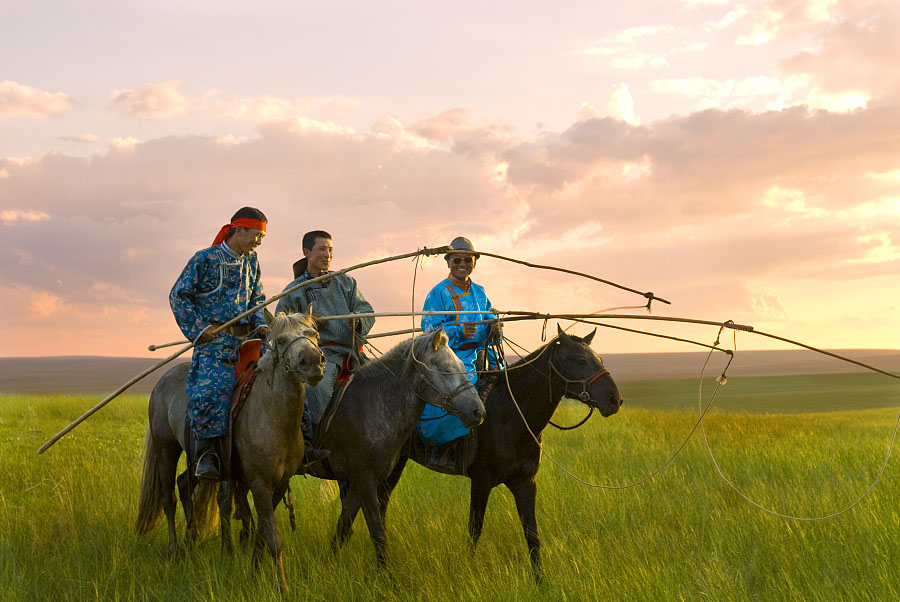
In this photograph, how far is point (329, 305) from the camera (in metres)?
7.02

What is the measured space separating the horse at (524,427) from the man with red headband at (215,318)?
5.63ft

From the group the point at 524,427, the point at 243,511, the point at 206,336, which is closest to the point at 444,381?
the point at 524,427

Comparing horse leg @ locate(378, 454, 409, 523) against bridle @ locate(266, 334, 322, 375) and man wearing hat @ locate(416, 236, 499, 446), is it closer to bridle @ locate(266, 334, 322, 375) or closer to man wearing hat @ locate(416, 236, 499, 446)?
man wearing hat @ locate(416, 236, 499, 446)

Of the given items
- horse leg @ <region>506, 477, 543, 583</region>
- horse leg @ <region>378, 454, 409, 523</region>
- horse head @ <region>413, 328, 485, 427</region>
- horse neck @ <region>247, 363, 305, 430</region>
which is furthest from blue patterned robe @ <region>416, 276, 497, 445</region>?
horse neck @ <region>247, 363, 305, 430</region>

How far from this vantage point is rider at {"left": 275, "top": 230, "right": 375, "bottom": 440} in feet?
22.2

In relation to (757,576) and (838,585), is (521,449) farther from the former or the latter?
(838,585)

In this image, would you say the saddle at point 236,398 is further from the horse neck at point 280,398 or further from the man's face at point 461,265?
the man's face at point 461,265

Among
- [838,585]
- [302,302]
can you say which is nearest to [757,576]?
[838,585]

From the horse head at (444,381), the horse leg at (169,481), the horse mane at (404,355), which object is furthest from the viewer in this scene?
the horse leg at (169,481)

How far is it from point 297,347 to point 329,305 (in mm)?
2158

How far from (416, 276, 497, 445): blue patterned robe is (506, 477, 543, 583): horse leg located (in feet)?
A: 2.54

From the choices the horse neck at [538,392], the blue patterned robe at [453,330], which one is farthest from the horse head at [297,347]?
the horse neck at [538,392]

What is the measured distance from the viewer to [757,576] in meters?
6.27

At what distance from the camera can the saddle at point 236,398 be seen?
5805 mm
